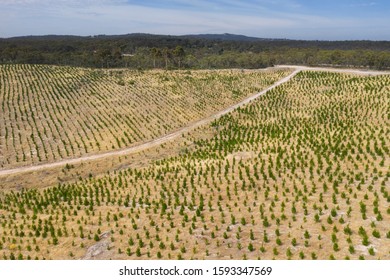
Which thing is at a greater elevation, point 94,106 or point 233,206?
point 94,106

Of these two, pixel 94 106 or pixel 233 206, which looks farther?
pixel 94 106

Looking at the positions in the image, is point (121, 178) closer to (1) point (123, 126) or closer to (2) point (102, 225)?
(2) point (102, 225)

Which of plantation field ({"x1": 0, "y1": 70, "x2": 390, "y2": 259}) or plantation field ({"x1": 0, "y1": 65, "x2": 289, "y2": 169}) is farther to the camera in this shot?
plantation field ({"x1": 0, "y1": 65, "x2": 289, "y2": 169})

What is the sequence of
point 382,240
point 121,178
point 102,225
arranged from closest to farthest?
1. point 382,240
2. point 102,225
3. point 121,178

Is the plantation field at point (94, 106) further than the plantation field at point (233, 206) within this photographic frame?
Yes

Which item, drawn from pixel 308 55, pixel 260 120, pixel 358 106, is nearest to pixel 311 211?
pixel 260 120
